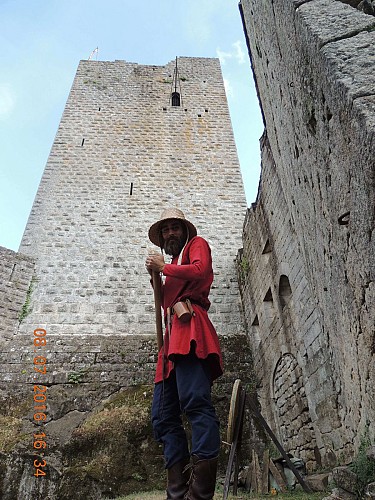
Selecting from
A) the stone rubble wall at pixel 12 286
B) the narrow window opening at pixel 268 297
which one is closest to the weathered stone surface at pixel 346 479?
the narrow window opening at pixel 268 297

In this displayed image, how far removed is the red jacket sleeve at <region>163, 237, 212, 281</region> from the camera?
8.67ft

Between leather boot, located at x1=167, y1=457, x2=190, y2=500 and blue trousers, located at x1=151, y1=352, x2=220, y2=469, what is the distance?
36 mm

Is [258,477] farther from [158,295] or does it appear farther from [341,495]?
[158,295]

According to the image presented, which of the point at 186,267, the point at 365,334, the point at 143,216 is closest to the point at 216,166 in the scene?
the point at 143,216

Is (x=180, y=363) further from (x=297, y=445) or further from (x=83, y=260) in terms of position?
(x=83, y=260)

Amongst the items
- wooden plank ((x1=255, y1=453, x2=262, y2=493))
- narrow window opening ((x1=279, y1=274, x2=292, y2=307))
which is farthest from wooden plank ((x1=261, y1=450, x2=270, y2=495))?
narrow window opening ((x1=279, y1=274, x2=292, y2=307))

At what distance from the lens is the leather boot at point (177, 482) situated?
2261mm

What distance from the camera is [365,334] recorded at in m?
1.77

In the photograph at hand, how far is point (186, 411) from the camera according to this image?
2322 millimetres

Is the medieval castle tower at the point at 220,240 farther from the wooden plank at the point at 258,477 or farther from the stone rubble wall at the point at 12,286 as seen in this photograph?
the wooden plank at the point at 258,477

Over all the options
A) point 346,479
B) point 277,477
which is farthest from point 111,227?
point 346,479

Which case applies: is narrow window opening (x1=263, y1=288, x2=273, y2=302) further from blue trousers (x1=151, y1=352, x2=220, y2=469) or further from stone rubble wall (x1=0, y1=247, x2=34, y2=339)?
stone rubble wall (x1=0, y1=247, x2=34, y2=339)

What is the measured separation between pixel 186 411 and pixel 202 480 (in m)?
0.36

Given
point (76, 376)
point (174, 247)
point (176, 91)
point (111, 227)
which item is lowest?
point (174, 247)
